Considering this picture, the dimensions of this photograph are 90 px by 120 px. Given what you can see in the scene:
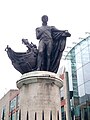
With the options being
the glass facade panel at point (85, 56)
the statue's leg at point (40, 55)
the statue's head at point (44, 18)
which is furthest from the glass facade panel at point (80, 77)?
the statue's leg at point (40, 55)

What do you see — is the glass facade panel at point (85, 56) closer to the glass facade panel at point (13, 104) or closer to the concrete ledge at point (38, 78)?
the concrete ledge at point (38, 78)

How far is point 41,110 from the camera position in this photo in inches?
428

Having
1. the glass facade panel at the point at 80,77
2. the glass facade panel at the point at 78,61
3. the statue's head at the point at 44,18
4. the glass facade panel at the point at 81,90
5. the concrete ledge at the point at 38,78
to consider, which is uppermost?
the glass facade panel at the point at 78,61

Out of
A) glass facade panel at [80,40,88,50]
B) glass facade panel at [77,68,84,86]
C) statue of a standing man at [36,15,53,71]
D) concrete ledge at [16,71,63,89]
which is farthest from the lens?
glass facade panel at [80,40,88,50]

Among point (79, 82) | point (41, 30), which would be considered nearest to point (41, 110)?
point (41, 30)

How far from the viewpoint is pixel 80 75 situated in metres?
36.2

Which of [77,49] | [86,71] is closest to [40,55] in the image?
[86,71]

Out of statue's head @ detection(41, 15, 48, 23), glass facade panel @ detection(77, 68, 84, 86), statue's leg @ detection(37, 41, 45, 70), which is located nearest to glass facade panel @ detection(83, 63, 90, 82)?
glass facade panel @ detection(77, 68, 84, 86)

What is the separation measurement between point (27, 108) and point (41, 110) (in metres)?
0.53

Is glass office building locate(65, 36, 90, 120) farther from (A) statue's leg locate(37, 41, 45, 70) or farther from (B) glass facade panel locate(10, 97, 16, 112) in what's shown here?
(B) glass facade panel locate(10, 97, 16, 112)

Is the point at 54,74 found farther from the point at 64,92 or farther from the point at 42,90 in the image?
the point at 64,92

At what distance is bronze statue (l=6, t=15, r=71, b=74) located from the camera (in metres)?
12.1

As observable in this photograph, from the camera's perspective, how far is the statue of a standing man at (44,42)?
1216 cm

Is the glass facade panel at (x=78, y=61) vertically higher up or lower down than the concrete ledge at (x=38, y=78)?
higher up
